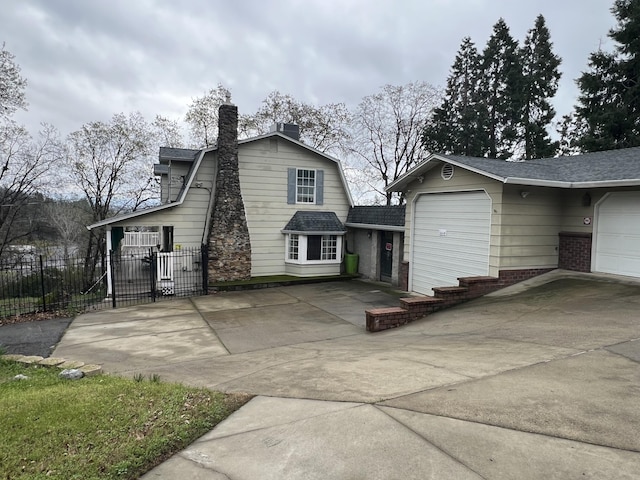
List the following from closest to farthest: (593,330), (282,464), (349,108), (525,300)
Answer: (282,464)
(593,330)
(525,300)
(349,108)

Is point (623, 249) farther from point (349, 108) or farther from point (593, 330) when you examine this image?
point (349, 108)

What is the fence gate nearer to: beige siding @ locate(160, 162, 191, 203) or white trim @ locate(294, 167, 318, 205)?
beige siding @ locate(160, 162, 191, 203)

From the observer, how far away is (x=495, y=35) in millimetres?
→ 32250

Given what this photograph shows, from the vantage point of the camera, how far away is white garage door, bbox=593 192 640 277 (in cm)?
900

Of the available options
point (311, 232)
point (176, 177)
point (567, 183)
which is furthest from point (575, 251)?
point (176, 177)

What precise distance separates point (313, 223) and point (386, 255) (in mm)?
3300

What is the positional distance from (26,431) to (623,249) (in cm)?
1124

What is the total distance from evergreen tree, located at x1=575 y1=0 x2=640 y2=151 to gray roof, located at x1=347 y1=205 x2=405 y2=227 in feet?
52.9

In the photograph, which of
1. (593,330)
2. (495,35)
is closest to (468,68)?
(495,35)

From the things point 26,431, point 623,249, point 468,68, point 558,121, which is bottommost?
point 26,431

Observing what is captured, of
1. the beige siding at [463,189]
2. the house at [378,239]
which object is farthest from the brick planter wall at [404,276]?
the house at [378,239]

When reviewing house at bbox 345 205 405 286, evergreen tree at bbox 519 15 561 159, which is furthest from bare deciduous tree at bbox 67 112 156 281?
evergreen tree at bbox 519 15 561 159

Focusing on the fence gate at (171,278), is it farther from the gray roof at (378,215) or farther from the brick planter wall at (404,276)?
the brick planter wall at (404,276)

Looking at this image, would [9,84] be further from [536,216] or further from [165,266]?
[536,216]
